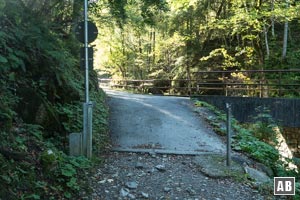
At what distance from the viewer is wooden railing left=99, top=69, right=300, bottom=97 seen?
499 inches

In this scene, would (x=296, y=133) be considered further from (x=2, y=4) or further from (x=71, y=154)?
(x=2, y=4)

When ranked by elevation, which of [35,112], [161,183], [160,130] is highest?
[35,112]

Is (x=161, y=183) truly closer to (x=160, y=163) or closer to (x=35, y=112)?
(x=160, y=163)

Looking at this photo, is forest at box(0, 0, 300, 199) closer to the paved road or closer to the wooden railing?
→ the paved road

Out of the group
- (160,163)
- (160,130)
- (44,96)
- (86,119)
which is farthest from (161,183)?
(160,130)

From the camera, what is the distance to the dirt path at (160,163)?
4.47 metres

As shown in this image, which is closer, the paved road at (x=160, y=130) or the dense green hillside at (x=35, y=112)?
the dense green hillside at (x=35, y=112)

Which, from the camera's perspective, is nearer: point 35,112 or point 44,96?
point 35,112

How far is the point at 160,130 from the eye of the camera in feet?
25.1

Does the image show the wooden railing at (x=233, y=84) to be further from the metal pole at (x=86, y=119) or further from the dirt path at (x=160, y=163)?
the metal pole at (x=86, y=119)

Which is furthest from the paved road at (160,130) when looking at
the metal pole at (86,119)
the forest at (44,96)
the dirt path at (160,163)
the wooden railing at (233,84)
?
the wooden railing at (233,84)

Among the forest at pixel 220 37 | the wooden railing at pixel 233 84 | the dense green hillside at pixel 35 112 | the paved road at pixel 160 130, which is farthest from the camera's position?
the forest at pixel 220 37

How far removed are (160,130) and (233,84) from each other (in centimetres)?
571

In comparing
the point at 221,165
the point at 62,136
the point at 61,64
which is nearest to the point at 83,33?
the point at 61,64
